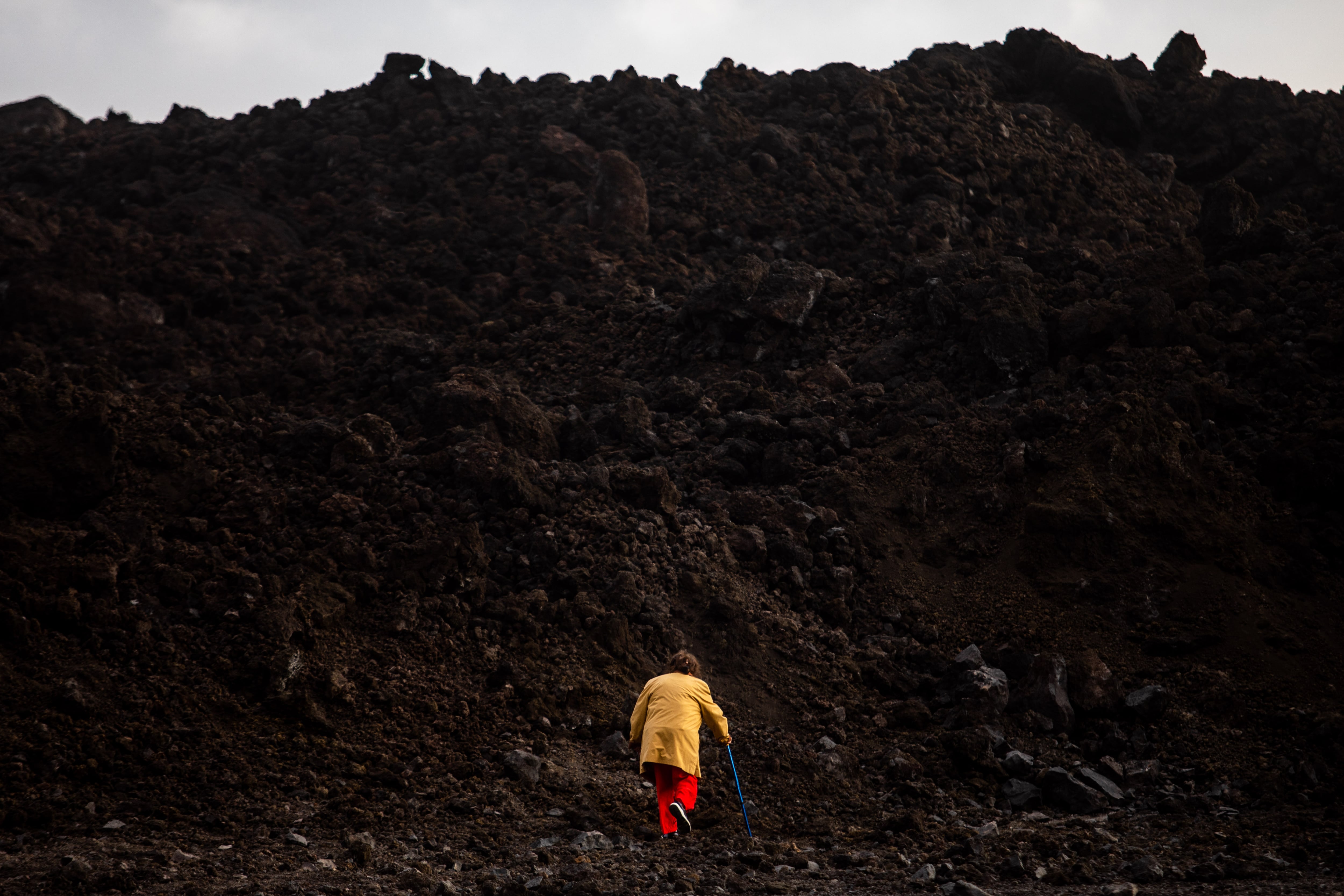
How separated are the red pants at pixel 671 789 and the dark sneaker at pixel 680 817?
1 centimetres

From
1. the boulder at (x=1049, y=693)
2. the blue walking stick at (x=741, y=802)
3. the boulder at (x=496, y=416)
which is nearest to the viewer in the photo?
the blue walking stick at (x=741, y=802)

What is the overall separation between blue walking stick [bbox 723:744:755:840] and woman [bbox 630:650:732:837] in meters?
0.28

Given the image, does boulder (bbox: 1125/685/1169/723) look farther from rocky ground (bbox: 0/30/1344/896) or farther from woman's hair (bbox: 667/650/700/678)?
woman's hair (bbox: 667/650/700/678)

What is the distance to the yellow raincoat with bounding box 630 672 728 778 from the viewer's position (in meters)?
5.92

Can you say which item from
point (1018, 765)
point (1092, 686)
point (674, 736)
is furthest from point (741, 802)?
point (1092, 686)

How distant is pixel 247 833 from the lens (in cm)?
579

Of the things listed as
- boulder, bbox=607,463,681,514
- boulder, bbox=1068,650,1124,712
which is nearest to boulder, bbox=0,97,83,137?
boulder, bbox=607,463,681,514

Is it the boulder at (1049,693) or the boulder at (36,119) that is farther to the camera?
the boulder at (36,119)

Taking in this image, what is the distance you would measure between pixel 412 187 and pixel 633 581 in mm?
14278

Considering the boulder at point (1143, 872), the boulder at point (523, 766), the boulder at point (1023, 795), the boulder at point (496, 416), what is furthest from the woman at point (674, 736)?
the boulder at point (496, 416)

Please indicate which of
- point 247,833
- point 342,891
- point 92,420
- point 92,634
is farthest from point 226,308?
point 342,891

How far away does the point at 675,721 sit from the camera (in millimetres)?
5988

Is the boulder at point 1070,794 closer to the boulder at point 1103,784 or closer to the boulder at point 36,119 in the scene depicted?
the boulder at point 1103,784

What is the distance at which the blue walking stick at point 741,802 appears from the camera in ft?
21.2
